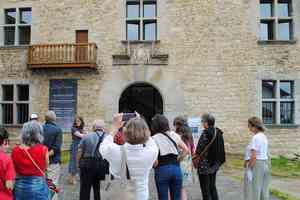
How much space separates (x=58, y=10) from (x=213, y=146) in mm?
13296

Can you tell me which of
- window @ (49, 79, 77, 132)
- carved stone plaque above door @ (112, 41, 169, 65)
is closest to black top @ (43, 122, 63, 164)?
carved stone plaque above door @ (112, 41, 169, 65)

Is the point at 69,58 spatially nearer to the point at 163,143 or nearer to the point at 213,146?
the point at 213,146

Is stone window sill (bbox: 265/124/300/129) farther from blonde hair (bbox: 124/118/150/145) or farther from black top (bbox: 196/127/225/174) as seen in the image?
blonde hair (bbox: 124/118/150/145)

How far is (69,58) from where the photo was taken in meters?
17.2

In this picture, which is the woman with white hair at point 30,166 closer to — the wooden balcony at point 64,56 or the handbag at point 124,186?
the handbag at point 124,186

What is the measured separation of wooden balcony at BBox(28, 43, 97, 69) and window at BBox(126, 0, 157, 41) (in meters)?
1.91

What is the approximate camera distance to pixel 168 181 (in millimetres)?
5422

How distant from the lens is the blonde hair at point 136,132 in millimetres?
4395

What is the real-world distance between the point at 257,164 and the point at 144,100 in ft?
42.4

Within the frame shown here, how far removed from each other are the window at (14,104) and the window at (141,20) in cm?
547

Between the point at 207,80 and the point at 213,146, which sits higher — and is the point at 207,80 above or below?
above

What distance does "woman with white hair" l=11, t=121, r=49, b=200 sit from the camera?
4.82 m

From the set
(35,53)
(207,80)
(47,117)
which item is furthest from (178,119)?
(35,53)

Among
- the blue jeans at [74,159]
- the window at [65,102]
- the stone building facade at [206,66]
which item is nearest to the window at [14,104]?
the stone building facade at [206,66]
